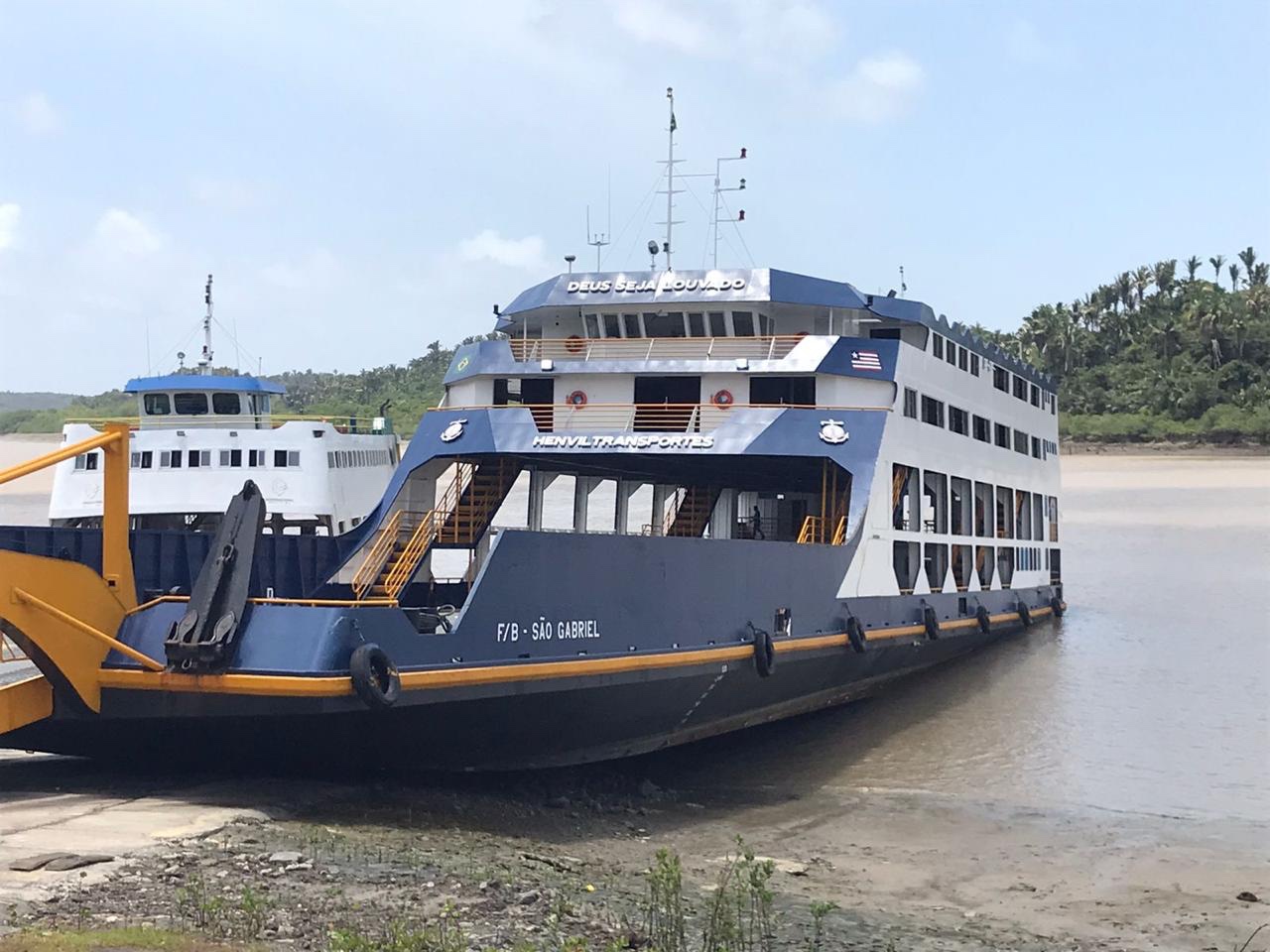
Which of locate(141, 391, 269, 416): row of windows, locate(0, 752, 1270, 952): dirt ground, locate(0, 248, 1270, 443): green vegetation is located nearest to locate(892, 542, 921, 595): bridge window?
locate(0, 752, 1270, 952): dirt ground

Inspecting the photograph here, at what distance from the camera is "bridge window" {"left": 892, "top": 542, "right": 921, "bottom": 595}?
20.0 meters

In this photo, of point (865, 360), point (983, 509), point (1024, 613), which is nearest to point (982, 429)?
point (983, 509)

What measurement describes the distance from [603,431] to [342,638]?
7.70m

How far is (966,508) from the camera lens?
23422 millimetres

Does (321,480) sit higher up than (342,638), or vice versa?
(321,480)

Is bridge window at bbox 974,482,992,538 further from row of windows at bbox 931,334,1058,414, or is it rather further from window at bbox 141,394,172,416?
window at bbox 141,394,172,416

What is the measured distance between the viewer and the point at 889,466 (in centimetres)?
1886

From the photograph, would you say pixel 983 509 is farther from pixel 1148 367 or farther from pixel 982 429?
pixel 1148 367

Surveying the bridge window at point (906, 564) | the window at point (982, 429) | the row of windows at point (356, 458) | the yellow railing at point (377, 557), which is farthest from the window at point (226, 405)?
the bridge window at point (906, 564)

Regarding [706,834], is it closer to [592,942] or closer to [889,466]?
[592,942]

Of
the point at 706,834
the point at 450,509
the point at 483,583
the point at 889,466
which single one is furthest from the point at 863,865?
the point at 450,509

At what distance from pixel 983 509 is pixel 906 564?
16.5 ft

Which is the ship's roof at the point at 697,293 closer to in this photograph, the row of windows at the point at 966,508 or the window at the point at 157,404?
the row of windows at the point at 966,508

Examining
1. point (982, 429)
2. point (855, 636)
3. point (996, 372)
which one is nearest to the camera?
point (855, 636)
